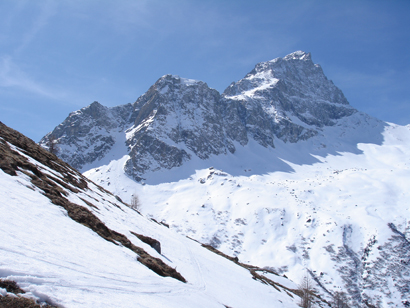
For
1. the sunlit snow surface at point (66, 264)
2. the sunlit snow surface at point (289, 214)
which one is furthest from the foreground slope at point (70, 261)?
the sunlit snow surface at point (289, 214)

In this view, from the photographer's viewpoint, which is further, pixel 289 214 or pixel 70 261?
pixel 289 214

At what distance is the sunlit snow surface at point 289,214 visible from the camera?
87.6 m

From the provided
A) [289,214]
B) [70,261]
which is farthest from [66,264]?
[289,214]

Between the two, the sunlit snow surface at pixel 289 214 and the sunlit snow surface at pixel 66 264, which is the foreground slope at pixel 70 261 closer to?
the sunlit snow surface at pixel 66 264

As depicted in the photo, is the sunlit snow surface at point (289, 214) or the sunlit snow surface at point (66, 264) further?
the sunlit snow surface at point (289, 214)

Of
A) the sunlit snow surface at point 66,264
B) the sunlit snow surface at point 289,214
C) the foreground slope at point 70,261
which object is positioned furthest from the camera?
the sunlit snow surface at point 289,214

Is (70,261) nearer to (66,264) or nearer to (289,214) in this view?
(66,264)

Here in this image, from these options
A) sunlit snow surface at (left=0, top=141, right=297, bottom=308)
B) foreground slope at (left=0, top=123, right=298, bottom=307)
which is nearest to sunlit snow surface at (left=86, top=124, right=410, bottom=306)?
foreground slope at (left=0, top=123, right=298, bottom=307)

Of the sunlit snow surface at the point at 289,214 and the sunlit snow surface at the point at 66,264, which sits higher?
the sunlit snow surface at the point at 289,214

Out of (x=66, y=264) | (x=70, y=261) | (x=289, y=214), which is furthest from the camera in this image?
(x=289, y=214)

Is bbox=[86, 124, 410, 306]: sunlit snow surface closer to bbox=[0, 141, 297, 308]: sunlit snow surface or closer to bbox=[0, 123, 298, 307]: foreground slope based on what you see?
bbox=[0, 123, 298, 307]: foreground slope

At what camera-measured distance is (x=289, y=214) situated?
10756 cm

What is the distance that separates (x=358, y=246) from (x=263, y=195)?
1777 inches

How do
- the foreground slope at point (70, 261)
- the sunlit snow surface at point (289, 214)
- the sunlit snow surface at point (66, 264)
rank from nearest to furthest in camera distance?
the sunlit snow surface at point (66, 264), the foreground slope at point (70, 261), the sunlit snow surface at point (289, 214)
